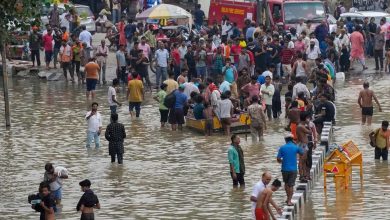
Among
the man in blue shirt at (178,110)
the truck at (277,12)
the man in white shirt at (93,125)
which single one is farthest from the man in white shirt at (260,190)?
the truck at (277,12)

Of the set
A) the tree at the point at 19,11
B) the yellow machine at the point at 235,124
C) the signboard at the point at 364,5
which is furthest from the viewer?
the signboard at the point at 364,5

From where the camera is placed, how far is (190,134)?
3622 centimetres

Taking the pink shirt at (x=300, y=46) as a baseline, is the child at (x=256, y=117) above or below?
below

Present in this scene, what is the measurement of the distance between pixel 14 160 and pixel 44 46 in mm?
15801

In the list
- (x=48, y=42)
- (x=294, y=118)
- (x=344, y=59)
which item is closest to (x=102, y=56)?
(x=48, y=42)

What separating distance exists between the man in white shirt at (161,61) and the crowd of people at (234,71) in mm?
→ 29

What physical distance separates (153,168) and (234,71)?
31.8 feet

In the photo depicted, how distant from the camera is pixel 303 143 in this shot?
29000 millimetres

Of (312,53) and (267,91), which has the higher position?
(312,53)

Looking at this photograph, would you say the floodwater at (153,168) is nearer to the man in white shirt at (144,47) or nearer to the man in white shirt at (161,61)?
the man in white shirt at (161,61)

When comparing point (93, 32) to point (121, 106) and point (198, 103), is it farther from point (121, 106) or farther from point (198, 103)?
point (198, 103)

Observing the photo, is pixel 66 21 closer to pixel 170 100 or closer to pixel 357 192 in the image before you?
pixel 170 100

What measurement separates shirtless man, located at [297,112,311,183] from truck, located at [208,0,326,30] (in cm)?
2205

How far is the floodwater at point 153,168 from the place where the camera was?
27.0 m
